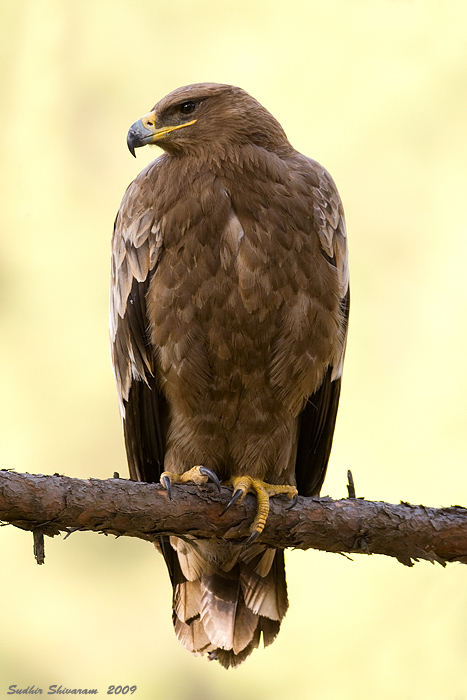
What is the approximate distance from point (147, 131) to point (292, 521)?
1.55m

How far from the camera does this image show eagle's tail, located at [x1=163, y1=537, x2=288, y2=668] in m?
3.27

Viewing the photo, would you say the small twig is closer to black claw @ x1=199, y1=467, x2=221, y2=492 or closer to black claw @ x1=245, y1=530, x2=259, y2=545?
black claw @ x1=245, y1=530, x2=259, y2=545

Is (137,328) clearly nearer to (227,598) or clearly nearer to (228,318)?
(228,318)

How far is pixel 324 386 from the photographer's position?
127 inches

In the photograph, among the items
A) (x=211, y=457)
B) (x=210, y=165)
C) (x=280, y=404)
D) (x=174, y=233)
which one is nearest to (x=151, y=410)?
(x=211, y=457)

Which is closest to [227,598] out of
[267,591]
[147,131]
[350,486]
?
[267,591]

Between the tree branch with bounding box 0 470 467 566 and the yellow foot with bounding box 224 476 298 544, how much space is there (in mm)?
24

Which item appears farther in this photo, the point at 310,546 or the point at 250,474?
the point at 250,474

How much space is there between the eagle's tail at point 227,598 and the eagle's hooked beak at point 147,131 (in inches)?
62.5

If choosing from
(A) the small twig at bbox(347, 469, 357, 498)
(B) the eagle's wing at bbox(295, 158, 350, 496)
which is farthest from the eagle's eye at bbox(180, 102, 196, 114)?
(A) the small twig at bbox(347, 469, 357, 498)

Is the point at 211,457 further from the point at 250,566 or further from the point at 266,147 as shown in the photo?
the point at 266,147

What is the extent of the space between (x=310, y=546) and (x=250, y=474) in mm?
417

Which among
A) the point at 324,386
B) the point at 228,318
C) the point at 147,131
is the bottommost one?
the point at 324,386

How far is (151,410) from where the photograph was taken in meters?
3.14
